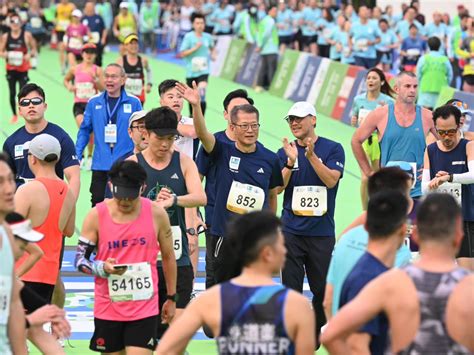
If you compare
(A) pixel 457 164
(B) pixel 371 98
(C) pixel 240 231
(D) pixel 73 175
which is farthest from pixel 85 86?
(C) pixel 240 231

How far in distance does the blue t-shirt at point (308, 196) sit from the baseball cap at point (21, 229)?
376 cm

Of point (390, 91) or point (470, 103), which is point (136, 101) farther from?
point (470, 103)

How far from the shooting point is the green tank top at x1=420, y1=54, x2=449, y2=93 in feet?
73.3

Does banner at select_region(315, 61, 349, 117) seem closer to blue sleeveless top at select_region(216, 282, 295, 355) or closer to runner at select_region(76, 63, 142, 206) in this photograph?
runner at select_region(76, 63, 142, 206)

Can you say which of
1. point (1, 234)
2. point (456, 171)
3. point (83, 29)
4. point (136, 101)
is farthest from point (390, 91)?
point (83, 29)

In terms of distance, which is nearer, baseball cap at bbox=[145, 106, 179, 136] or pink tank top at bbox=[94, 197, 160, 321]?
pink tank top at bbox=[94, 197, 160, 321]

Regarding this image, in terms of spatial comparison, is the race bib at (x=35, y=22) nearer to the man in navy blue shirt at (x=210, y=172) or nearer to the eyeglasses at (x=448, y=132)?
the man in navy blue shirt at (x=210, y=172)

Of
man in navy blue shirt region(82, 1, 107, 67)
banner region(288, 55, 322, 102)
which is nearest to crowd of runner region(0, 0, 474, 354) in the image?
banner region(288, 55, 322, 102)

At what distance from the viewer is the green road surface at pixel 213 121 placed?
54.7ft

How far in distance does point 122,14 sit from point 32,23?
763 centimetres

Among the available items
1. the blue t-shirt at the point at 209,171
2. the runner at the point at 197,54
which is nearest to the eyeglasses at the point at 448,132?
the blue t-shirt at the point at 209,171

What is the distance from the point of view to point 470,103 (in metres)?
20.4

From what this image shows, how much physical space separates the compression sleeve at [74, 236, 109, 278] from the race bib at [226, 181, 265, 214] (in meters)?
2.13

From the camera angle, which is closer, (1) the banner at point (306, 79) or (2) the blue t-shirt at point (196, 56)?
(2) the blue t-shirt at point (196, 56)
